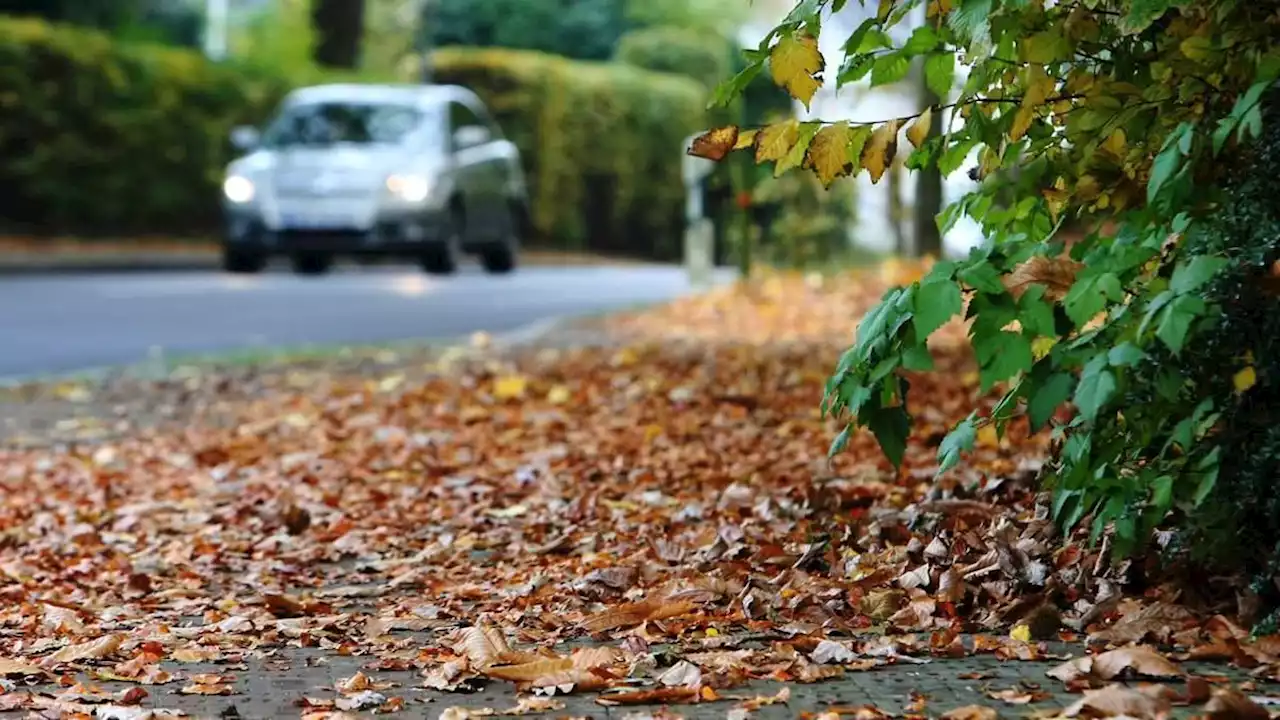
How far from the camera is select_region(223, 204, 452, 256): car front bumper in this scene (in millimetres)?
18828

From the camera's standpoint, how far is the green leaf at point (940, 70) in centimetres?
441

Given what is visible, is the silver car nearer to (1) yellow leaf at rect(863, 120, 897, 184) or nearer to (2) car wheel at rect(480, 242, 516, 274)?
(2) car wheel at rect(480, 242, 516, 274)

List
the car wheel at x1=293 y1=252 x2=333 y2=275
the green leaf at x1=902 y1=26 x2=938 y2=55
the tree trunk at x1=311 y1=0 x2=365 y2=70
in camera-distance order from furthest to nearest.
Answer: the tree trunk at x1=311 y1=0 x2=365 y2=70 < the car wheel at x1=293 y1=252 x2=333 y2=275 < the green leaf at x1=902 y1=26 x2=938 y2=55

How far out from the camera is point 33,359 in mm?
12953

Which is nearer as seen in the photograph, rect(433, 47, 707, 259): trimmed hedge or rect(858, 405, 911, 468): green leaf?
rect(858, 405, 911, 468): green leaf

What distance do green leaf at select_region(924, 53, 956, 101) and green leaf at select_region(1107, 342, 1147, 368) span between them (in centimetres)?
95

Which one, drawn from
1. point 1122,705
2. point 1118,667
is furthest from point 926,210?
point 1122,705

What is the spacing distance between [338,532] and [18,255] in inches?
741

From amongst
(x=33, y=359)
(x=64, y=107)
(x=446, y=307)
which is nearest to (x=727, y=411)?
(x=33, y=359)

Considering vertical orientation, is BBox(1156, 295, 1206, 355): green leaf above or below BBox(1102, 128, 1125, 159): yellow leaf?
below

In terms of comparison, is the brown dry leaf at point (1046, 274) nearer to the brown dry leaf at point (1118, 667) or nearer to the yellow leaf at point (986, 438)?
the brown dry leaf at point (1118, 667)

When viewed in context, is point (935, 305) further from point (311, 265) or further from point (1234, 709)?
point (311, 265)

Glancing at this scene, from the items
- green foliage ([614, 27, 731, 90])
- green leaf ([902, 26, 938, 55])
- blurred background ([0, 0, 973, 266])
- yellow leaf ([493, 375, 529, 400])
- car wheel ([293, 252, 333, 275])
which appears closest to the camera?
green leaf ([902, 26, 938, 55])

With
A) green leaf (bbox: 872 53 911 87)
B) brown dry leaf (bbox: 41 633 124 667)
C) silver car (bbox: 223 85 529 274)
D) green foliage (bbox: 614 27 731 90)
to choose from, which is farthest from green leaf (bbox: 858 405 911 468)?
green foliage (bbox: 614 27 731 90)
